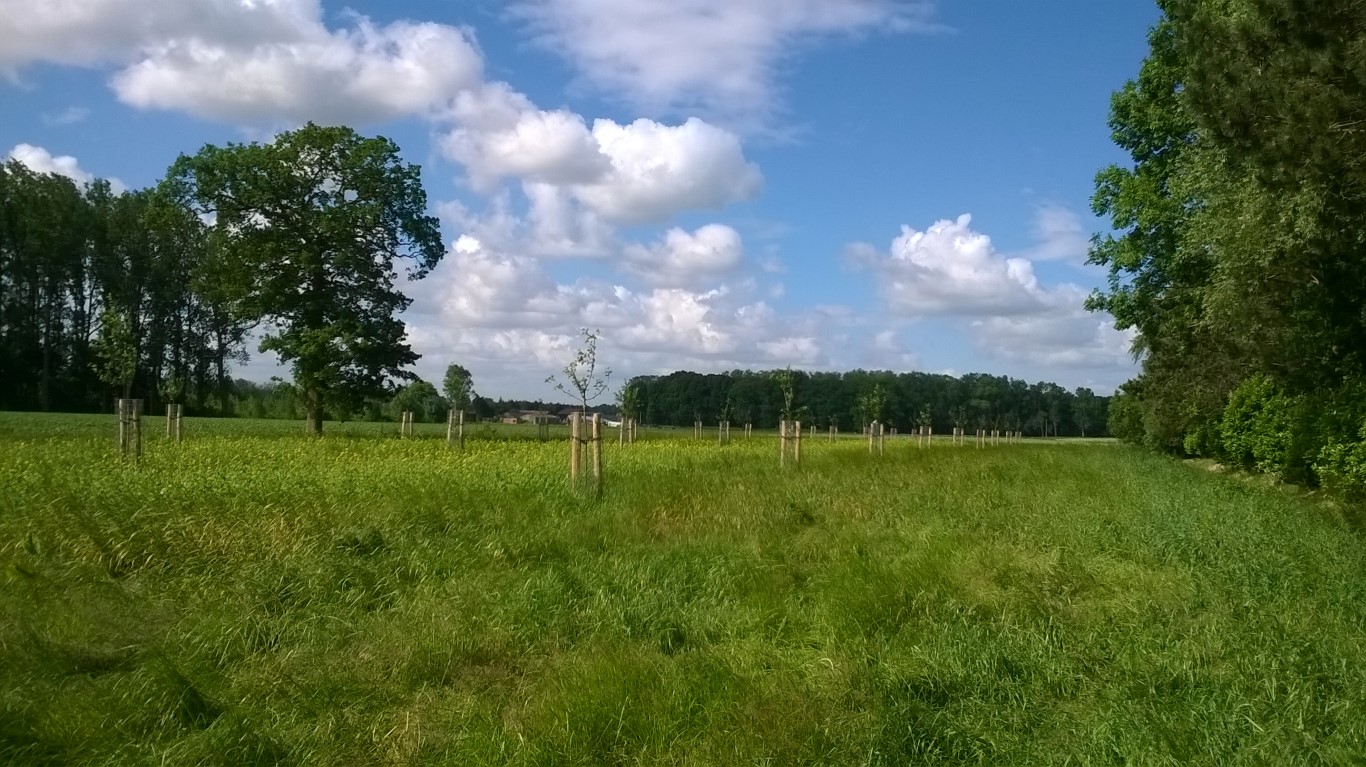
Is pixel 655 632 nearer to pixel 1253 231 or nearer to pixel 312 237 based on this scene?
pixel 1253 231

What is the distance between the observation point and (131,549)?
25.5 ft

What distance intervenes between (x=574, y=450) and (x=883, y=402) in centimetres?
5126

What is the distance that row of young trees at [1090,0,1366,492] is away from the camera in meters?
9.91

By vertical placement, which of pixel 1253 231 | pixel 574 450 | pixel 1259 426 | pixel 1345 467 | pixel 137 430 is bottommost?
pixel 1345 467

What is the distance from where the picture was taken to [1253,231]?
14.8 m

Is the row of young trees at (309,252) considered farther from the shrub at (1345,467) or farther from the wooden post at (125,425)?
the shrub at (1345,467)

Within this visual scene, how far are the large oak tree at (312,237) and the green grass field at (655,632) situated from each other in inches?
947

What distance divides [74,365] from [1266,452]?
6492 cm

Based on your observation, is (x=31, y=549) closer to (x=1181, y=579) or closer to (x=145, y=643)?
(x=145, y=643)

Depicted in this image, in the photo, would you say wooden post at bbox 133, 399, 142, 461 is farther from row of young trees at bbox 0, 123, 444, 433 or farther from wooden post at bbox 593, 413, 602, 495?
row of young trees at bbox 0, 123, 444, 433

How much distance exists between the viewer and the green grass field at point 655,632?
15.1 ft

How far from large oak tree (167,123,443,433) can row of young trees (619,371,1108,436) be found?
23.3 metres

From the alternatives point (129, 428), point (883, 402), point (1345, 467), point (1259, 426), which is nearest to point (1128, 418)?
point (883, 402)

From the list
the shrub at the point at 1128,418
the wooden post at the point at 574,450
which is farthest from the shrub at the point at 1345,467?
the shrub at the point at 1128,418
